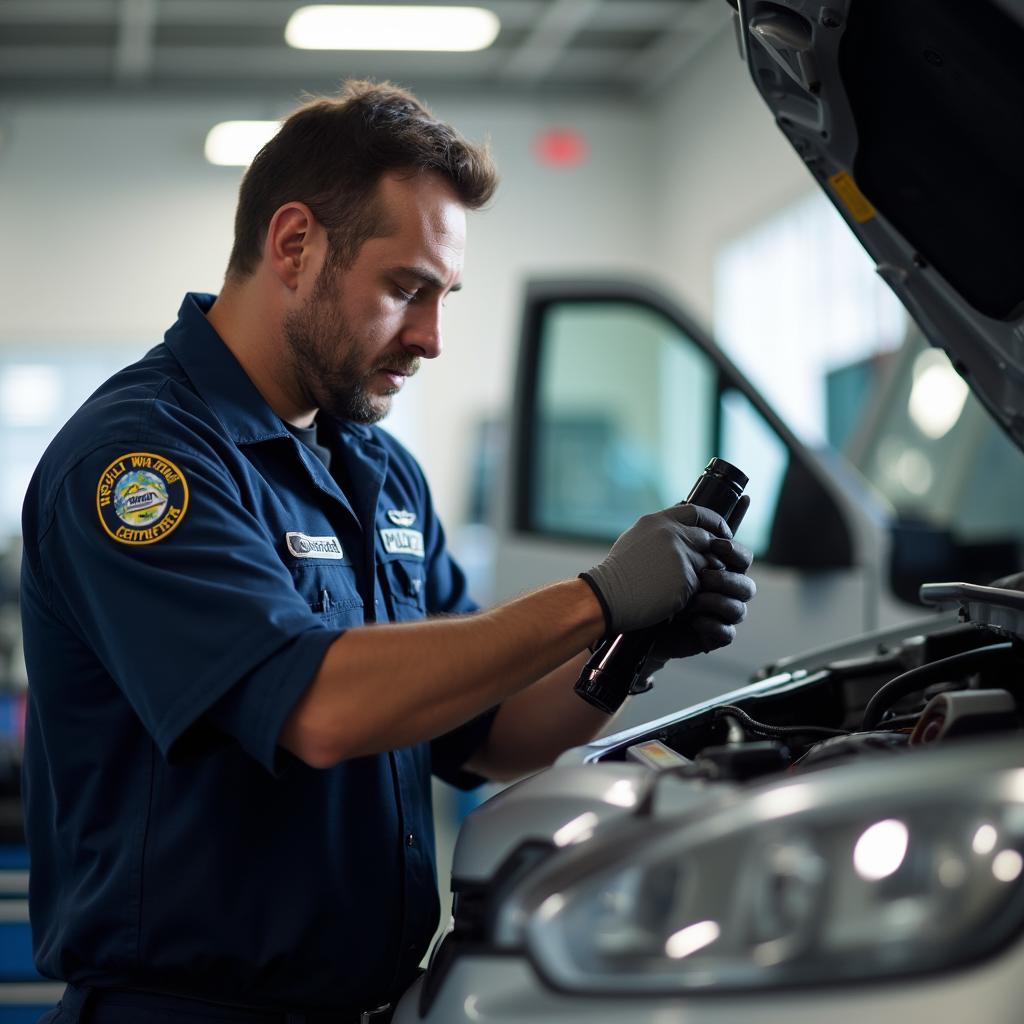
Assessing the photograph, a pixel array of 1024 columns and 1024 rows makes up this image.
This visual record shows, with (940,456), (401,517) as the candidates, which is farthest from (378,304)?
(940,456)

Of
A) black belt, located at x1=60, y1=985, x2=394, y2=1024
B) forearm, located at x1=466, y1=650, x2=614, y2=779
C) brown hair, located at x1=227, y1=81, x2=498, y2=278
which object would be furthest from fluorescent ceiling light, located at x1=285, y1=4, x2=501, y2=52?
black belt, located at x1=60, y1=985, x2=394, y2=1024

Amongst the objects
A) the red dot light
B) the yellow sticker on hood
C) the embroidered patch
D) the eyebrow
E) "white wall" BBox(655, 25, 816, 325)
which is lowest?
the embroidered patch

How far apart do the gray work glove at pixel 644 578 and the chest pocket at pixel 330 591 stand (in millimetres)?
323

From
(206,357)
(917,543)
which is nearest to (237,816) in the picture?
(206,357)

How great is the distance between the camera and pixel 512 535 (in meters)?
3.46

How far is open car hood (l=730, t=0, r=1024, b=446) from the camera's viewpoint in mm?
1272

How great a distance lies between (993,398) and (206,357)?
94cm

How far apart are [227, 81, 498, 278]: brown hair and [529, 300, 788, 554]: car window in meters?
1.43

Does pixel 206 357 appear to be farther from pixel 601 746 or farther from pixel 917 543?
pixel 917 543

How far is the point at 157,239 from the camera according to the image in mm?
8258

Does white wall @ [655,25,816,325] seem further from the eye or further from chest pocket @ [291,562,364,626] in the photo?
chest pocket @ [291,562,364,626]

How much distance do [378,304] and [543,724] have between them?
1.86ft

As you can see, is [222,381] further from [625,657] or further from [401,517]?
[625,657]

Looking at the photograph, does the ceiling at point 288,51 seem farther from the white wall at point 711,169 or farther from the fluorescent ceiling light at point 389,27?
the white wall at point 711,169
